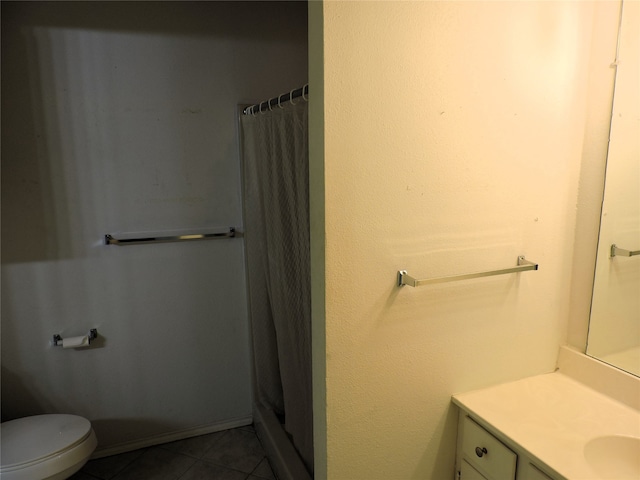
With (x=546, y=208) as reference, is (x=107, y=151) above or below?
above

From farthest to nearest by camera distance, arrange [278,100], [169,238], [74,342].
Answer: [169,238], [74,342], [278,100]

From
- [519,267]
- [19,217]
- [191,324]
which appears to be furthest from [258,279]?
[519,267]

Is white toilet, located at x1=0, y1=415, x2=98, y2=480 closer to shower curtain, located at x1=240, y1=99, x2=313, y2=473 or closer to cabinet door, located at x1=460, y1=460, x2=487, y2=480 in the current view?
shower curtain, located at x1=240, y1=99, x2=313, y2=473

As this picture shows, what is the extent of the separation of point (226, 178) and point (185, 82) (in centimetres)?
51

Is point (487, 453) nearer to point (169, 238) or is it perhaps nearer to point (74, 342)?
point (169, 238)

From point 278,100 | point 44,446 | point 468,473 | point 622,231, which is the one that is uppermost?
point 278,100

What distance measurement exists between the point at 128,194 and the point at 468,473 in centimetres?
188

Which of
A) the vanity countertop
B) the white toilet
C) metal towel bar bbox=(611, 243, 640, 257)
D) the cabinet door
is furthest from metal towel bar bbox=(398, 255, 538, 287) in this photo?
Result: the white toilet

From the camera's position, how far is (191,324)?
238cm

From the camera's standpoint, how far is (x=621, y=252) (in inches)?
55.9

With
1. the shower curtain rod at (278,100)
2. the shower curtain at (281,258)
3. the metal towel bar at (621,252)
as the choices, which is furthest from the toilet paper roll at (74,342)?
the metal towel bar at (621,252)

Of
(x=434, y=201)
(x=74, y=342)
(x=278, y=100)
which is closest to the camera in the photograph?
(x=434, y=201)

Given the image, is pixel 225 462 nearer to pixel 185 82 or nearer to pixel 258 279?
pixel 258 279

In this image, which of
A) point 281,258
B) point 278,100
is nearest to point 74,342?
point 281,258
